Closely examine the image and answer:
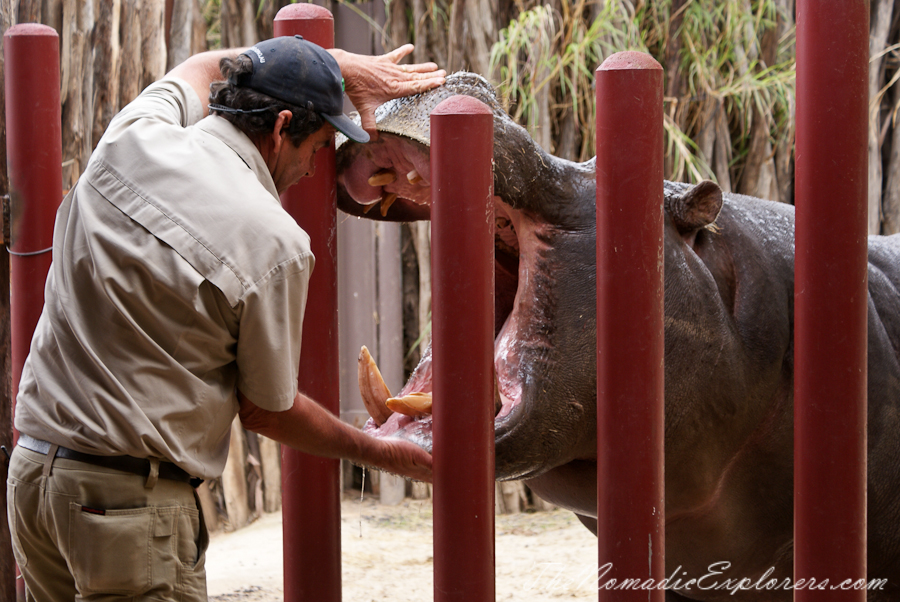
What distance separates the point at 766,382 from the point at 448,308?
0.78 meters

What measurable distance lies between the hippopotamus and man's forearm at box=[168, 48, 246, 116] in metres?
0.29

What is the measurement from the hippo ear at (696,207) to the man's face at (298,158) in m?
0.65

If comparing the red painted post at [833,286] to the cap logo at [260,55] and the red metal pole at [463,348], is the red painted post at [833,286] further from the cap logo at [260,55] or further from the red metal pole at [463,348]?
the cap logo at [260,55]

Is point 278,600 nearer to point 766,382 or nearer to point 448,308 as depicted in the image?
point 766,382

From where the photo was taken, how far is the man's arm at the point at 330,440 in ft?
5.04

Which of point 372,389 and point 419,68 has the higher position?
point 419,68

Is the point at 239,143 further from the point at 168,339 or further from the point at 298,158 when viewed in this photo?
the point at 168,339

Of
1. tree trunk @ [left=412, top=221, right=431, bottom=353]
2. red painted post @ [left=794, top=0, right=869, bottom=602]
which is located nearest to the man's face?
red painted post @ [left=794, top=0, right=869, bottom=602]

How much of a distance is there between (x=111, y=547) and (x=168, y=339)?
0.33 metres

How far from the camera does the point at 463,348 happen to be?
134 cm

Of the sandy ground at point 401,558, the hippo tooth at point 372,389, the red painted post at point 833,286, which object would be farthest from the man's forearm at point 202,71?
the sandy ground at point 401,558

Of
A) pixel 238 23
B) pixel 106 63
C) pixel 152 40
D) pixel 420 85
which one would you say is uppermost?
pixel 238 23

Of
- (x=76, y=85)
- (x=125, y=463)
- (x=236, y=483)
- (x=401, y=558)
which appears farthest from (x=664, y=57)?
(x=125, y=463)

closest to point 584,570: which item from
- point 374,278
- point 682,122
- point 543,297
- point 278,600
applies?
point 278,600
